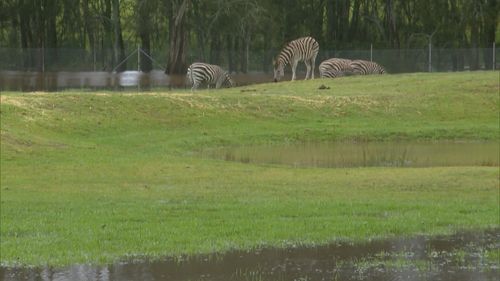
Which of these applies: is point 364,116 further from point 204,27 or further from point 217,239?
point 204,27

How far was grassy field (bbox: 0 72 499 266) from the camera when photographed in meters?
10.9

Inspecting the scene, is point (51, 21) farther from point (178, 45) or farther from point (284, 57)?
point (284, 57)

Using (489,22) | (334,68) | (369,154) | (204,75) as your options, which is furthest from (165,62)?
(369,154)

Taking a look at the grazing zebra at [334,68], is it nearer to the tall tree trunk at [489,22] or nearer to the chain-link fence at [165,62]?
the chain-link fence at [165,62]

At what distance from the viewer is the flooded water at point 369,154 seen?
21141mm

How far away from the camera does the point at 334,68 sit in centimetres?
4284

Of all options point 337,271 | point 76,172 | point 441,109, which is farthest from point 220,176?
point 441,109

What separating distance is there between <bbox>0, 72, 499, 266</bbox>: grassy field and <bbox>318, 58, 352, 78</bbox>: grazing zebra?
24.4 feet

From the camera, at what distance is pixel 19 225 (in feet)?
37.5

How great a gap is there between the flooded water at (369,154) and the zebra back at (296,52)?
17.5m

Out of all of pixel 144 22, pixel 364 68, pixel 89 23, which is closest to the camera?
pixel 364 68

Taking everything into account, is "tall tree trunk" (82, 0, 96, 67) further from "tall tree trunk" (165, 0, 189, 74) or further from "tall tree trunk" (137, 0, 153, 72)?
"tall tree trunk" (165, 0, 189, 74)

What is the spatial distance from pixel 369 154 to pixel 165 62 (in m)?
32.4

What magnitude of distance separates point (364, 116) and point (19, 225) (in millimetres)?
19502
